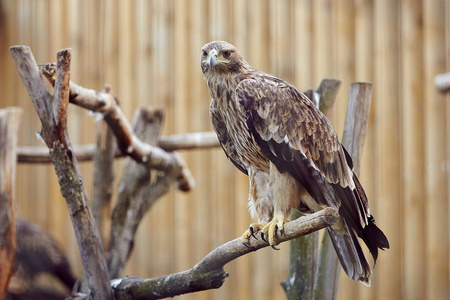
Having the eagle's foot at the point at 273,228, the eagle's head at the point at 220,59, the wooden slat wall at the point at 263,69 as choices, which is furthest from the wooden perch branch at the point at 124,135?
the eagle's foot at the point at 273,228

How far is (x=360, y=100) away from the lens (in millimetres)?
1992

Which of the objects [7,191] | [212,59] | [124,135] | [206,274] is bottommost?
[206,274]

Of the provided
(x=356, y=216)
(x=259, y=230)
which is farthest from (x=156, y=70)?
(x=356, y=216)

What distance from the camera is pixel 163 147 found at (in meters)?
3.00

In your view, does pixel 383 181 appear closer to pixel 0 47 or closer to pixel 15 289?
pixel 15 289

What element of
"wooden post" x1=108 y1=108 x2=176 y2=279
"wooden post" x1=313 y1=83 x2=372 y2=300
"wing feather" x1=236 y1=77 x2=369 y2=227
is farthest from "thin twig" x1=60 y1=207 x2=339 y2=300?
"wooden post" x1=108 y1=108 x2=176 y2=279

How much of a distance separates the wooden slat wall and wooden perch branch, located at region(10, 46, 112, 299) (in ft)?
4.52

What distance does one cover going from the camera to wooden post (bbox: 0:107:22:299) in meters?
2.39

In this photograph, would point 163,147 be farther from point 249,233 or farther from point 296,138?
point 296,138

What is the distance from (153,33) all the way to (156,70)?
0.74 feet

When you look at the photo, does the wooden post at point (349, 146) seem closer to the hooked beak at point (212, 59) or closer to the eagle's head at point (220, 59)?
the eagle's head at point (220, 59)

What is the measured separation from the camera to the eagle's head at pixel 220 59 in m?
1.57

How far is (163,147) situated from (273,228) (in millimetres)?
1479

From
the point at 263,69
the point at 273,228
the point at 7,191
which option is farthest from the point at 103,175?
the point at 273,228
